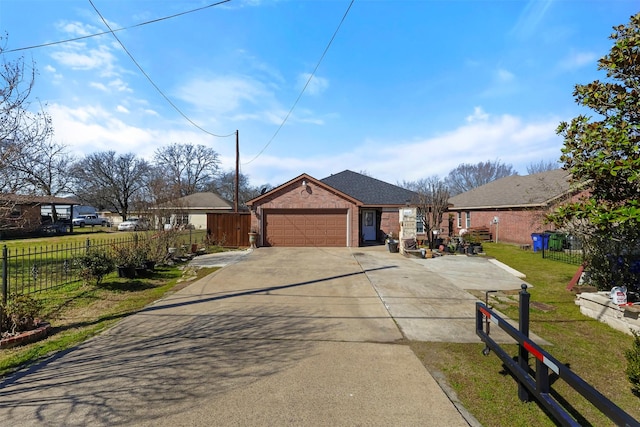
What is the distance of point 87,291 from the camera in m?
7.70

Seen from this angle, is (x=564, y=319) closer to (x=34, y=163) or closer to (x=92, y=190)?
(x=34, y=163)

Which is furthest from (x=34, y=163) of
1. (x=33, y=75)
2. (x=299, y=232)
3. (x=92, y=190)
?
(x=92, y=190)

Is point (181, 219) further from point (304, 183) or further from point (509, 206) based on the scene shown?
point (509, 206)

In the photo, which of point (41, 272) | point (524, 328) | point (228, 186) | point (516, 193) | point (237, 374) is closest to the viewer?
point (524, 328)

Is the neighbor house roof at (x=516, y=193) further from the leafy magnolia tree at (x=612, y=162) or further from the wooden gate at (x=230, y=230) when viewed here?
the wooden gate at (x=230, y=230)

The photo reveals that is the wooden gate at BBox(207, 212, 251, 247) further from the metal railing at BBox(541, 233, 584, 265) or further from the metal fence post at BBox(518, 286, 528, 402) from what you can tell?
the metal fence post at BBox(518, 286, 528, 402)

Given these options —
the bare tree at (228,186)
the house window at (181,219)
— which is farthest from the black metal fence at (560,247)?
the bare tree at (228,186)

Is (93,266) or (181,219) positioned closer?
(93,266)

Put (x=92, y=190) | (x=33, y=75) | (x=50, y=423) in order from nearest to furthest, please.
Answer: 1. (x=50, y=423)
2. (x=33, y=75)
3. (x=92, y=190)

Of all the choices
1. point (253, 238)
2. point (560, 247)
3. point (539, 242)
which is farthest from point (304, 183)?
point (560, 247)

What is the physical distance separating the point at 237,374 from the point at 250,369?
188 mm

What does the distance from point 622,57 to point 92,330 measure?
11.2m

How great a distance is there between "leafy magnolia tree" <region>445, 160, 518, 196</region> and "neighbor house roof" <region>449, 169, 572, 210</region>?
34.7 m

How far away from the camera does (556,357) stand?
443cm
